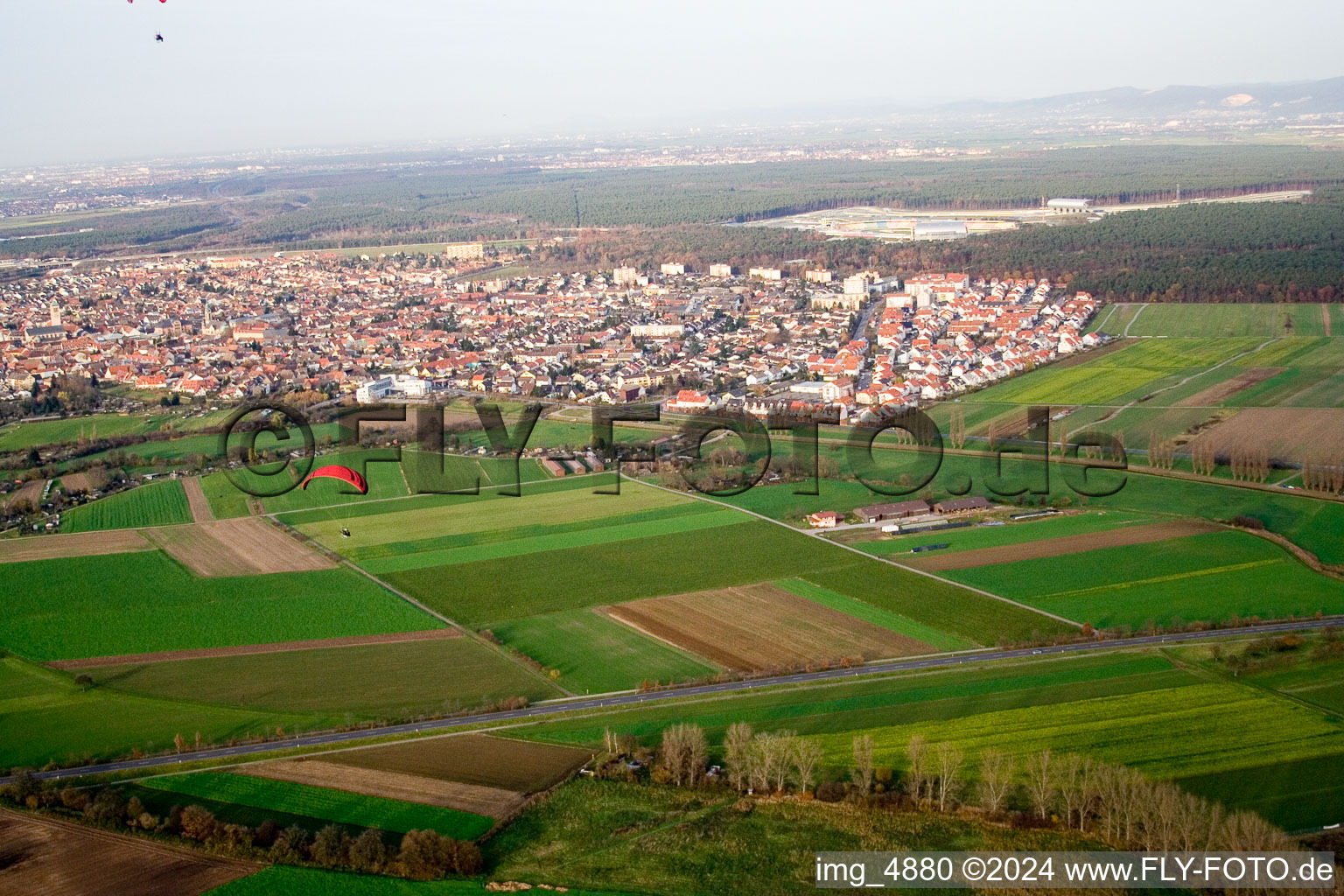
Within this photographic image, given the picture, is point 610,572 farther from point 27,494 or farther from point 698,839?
point 27,494

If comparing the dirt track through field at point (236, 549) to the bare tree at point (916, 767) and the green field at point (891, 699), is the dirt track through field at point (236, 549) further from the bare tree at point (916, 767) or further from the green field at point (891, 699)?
the bare tree at point (916, 767)

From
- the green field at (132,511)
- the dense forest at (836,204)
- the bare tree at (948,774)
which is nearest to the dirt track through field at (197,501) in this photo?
the green field at (132,511)

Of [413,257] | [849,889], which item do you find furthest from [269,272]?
[849,889]

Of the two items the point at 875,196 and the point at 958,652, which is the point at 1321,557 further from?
the point at 875,196

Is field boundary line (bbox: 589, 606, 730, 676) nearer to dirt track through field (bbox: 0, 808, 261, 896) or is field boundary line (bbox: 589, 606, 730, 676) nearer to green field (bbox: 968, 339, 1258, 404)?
dirt track through field (bbox: 0, 808, 261, 896)

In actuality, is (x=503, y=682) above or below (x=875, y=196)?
below

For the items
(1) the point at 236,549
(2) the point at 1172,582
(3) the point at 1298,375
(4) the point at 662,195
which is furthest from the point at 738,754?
(4) the point at 662,195
